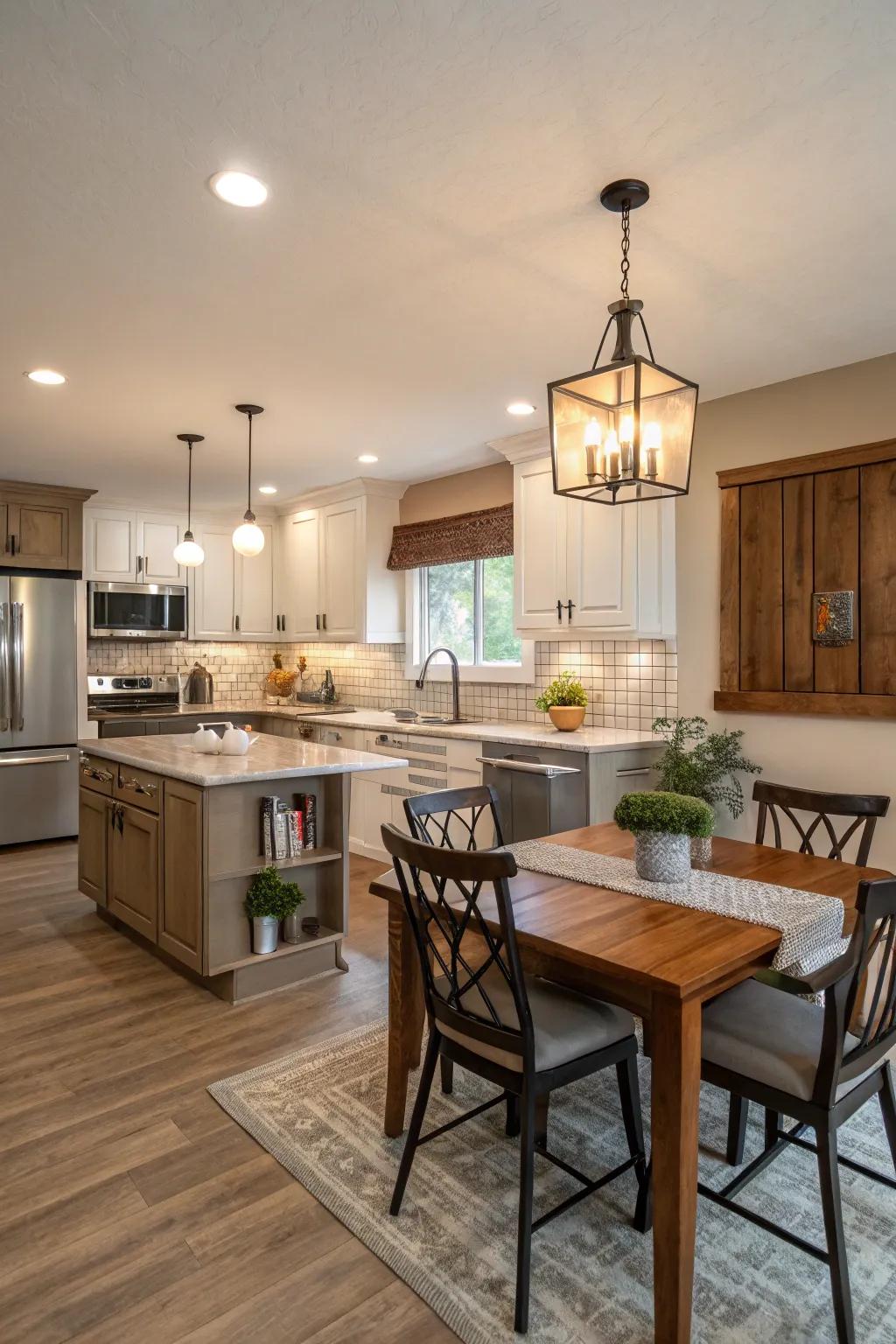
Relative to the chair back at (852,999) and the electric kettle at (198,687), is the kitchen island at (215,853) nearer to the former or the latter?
the chair back at (852,999)

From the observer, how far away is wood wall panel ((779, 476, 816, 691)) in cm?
352

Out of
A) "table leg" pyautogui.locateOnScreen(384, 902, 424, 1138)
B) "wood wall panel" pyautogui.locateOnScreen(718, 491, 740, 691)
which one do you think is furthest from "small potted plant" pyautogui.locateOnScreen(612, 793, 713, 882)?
"wood wall panel" pyautogui.locateOnScreen(718, 491, 740, 691)

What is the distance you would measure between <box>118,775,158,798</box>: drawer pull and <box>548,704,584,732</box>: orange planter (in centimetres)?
205

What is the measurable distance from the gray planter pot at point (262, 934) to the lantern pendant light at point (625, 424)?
7.10 feet

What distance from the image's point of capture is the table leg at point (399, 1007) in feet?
7.45

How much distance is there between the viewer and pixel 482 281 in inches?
104

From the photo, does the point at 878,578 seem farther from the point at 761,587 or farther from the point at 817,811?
the point at 817,811

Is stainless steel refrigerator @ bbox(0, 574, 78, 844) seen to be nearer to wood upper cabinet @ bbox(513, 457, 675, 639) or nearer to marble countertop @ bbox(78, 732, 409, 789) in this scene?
marble countertop @ bbox(78, 732, 409, 789)

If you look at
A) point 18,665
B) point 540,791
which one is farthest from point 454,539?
point 18,665

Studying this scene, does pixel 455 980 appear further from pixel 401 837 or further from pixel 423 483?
pixel 423 483

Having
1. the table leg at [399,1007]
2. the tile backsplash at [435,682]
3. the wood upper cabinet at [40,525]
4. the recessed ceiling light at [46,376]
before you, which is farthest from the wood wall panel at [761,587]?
the wood upper cabinet at [40,525]

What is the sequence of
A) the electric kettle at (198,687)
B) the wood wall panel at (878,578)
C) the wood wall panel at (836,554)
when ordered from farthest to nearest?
the electric kettle at (198,687)
the wood wall panel at (836,554)
the wood wall panel at (878,578)

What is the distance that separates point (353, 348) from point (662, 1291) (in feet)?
10.2

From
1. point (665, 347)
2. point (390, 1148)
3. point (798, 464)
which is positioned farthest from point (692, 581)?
point (390, 1148)
